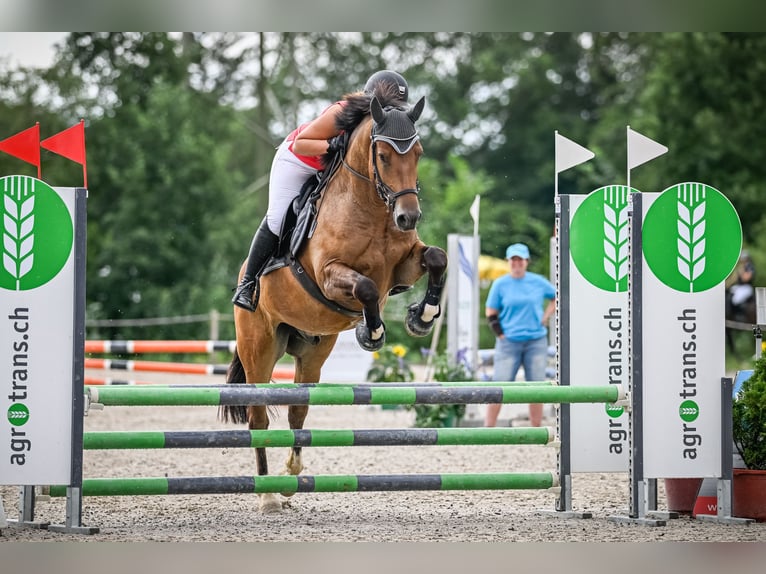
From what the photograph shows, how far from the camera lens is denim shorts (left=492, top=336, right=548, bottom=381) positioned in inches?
351

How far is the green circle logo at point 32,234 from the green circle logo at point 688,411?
9.86 feet

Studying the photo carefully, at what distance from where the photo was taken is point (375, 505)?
19.2 ft

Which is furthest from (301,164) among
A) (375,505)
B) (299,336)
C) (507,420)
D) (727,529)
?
(507,420)

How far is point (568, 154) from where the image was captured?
532 centimetres

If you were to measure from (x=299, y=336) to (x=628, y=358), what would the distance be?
193cm

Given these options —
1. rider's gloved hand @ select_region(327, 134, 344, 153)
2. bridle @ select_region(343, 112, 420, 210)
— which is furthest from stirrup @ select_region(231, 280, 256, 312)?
bridle @ select_region(343, 112, 420, 210)

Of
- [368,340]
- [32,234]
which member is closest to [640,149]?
[368,340]

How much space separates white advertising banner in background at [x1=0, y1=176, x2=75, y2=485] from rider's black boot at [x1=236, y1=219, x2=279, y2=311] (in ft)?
4.21

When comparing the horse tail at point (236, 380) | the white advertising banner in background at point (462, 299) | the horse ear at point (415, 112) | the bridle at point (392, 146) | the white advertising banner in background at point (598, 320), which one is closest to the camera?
the bridle at point (392, 146)

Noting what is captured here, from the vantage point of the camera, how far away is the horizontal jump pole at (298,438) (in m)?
4.64

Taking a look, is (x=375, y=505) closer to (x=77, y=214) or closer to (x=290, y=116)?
(x=77, y=214)

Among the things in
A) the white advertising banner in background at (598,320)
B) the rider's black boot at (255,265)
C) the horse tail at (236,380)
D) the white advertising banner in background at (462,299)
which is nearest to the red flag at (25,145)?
the rider's black boot at (255,265)

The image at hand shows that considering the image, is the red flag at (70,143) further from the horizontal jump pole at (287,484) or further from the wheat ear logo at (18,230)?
the horizontal jump pole at (287,484)

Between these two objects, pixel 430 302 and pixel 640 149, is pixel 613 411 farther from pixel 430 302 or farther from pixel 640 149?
pixel 640 149
